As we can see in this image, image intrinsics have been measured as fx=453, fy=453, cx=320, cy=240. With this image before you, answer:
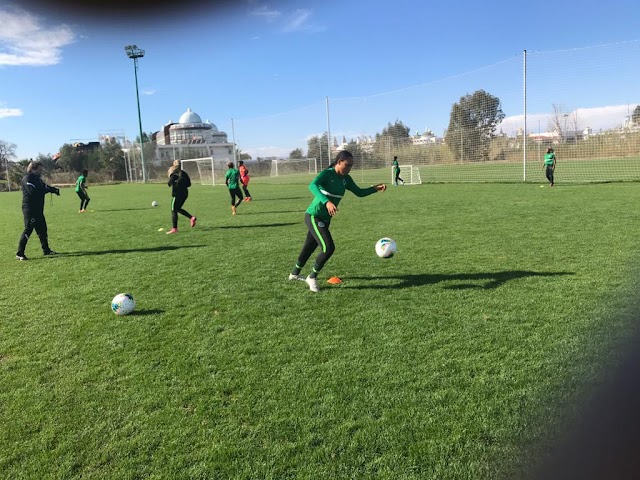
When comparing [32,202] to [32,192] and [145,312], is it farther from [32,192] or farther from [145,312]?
[145,312]

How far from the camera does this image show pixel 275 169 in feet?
154

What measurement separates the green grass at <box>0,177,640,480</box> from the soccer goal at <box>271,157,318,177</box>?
3152cm

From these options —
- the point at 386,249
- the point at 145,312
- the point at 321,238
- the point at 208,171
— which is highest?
the point at 208,171

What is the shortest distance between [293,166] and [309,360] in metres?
40.3

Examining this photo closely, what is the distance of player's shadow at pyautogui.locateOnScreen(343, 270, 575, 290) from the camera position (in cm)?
590

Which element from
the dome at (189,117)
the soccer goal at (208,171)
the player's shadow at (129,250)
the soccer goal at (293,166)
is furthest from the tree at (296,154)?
the dome at (189,117)

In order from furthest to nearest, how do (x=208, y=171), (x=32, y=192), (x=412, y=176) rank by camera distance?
A: 1. (x=208, y=171)
2. (x=412, y=176)
3. (x=32, y=192)

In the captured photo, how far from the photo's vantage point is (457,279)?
6172 mm

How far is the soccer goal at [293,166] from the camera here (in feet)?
129

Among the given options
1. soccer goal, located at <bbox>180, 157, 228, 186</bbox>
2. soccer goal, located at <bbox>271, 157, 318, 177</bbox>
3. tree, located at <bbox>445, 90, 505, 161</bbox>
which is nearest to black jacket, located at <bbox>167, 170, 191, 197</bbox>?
tree, located at <bbox>445, 90, 505, 161</bbox>

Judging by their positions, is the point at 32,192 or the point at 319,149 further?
the point at 319,149

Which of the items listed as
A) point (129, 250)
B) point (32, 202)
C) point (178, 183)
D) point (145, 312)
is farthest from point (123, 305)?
point (178, 183)

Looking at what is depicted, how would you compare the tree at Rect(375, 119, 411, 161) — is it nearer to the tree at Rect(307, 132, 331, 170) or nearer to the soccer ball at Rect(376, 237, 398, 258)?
the tree at Rect(307, 132, 331, 170)

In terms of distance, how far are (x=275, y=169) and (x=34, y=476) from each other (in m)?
45.2
